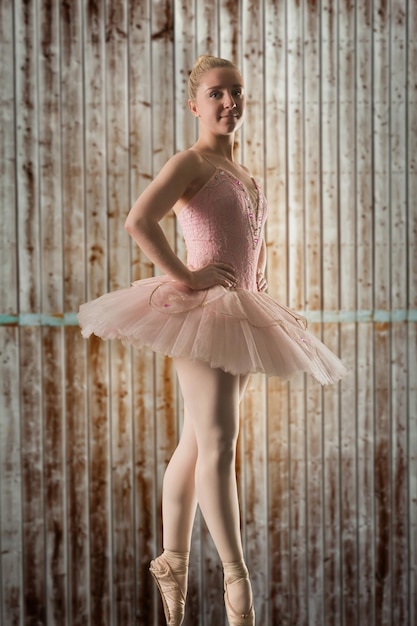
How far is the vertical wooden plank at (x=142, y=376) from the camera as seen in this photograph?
3.12 metres

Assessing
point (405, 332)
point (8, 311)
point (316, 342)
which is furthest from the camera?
point (405, 332)

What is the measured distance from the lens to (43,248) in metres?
3.08

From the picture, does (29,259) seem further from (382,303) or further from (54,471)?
(382,303)

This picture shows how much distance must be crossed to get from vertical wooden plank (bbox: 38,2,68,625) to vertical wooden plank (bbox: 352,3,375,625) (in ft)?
3.89

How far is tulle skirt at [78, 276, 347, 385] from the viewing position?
215 centimetres

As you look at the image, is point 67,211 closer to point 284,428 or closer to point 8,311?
point 8,311

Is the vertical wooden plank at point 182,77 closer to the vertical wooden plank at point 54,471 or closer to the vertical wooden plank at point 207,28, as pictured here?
the vertical wooden plank at point 207,28

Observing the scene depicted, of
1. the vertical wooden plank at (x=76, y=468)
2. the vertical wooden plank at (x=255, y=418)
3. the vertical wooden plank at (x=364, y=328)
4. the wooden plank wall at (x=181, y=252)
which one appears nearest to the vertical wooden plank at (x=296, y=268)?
the wooden plank wall at (x=181, y=252)

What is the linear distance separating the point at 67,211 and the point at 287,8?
119 cm

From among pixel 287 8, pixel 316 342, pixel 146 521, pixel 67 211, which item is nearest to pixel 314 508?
pixel 146 521

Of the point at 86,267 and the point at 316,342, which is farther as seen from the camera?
the point at 86,267

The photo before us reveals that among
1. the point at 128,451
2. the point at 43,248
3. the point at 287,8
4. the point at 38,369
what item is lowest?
the point at 128,451

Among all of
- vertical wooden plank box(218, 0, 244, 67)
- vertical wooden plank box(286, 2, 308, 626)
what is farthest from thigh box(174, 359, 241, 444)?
vertical wooden plank box(218, 0, 244, 67)

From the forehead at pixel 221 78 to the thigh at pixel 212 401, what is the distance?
2.71 ft
